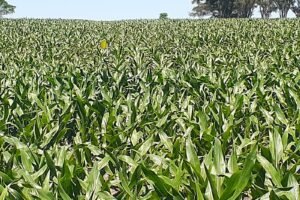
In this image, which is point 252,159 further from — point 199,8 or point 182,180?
point 199,8

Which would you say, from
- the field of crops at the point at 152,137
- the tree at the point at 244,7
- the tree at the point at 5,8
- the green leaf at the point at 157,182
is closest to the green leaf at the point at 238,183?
the field of crops at the point at 152,137

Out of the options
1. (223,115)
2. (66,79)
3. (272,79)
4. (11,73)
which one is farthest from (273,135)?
(11,73)

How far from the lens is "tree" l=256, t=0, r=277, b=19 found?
3135 inches

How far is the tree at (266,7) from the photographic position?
7962 centimetres

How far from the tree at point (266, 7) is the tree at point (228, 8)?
5.41ft

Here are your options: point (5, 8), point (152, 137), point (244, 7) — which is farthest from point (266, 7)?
point (152, 137)

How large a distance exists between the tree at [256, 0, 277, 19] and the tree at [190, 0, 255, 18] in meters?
1.65

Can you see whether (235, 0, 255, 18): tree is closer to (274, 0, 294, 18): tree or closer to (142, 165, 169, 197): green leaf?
(274, 0, 294, 18): tree

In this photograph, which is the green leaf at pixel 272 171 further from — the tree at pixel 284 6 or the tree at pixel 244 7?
the tree at pixel 244 7

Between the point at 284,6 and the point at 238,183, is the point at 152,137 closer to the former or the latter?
the point at 238,183

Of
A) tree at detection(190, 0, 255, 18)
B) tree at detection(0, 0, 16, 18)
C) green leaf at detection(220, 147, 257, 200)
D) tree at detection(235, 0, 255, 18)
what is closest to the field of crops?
green leaf at detection(220, 147, 257, 200)

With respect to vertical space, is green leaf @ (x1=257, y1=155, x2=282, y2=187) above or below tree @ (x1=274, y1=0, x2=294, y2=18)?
below

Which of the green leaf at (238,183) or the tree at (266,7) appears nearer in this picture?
the green leaf at (238,183)

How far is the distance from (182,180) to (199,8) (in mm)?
86526
